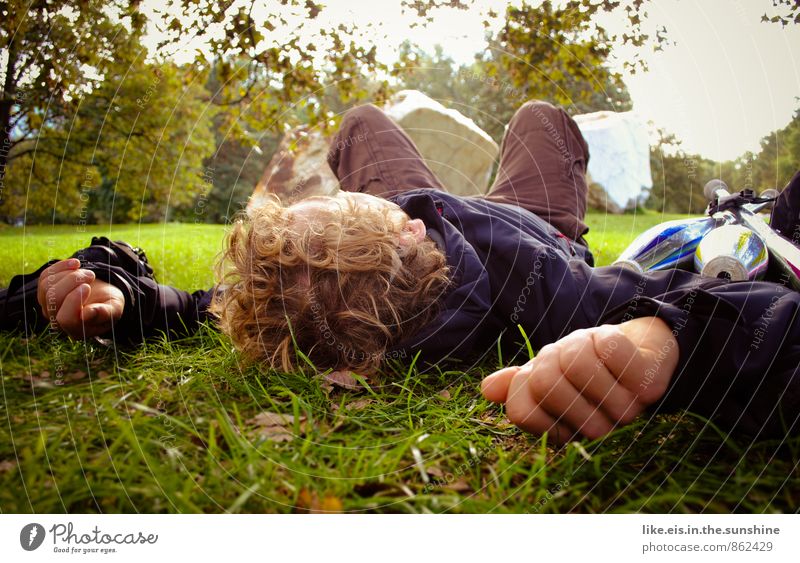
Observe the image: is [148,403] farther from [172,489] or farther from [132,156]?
[132,156]

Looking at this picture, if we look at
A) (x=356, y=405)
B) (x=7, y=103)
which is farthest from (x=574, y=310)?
(x=7, y=103)

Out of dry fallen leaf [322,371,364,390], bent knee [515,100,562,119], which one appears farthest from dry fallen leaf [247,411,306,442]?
Answer: bent knee [515,100,562,119]

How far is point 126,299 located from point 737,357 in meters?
1.12

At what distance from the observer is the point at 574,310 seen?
1013mm

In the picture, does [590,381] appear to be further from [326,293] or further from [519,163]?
[519,163]

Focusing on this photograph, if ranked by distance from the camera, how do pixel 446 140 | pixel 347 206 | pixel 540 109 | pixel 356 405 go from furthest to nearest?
pixel 446 140, pixel 540 109, pixel 347 206, pixel 356 405

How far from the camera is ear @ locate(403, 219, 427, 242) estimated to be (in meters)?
1.13

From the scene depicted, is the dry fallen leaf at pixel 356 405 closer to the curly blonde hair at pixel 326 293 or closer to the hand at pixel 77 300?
the curly blonde hair at pixel 326 293

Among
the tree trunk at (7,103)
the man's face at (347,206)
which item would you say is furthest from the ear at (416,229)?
the tree trunk at (7,103)

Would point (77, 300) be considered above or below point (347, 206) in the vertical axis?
below

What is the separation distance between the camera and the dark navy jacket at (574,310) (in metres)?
0.69

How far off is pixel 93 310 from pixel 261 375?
37 cm

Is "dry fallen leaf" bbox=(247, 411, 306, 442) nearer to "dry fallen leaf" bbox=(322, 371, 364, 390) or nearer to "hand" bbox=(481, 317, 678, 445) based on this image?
"dry fallen leaf" bbox=(322, 371, 364, 390)
